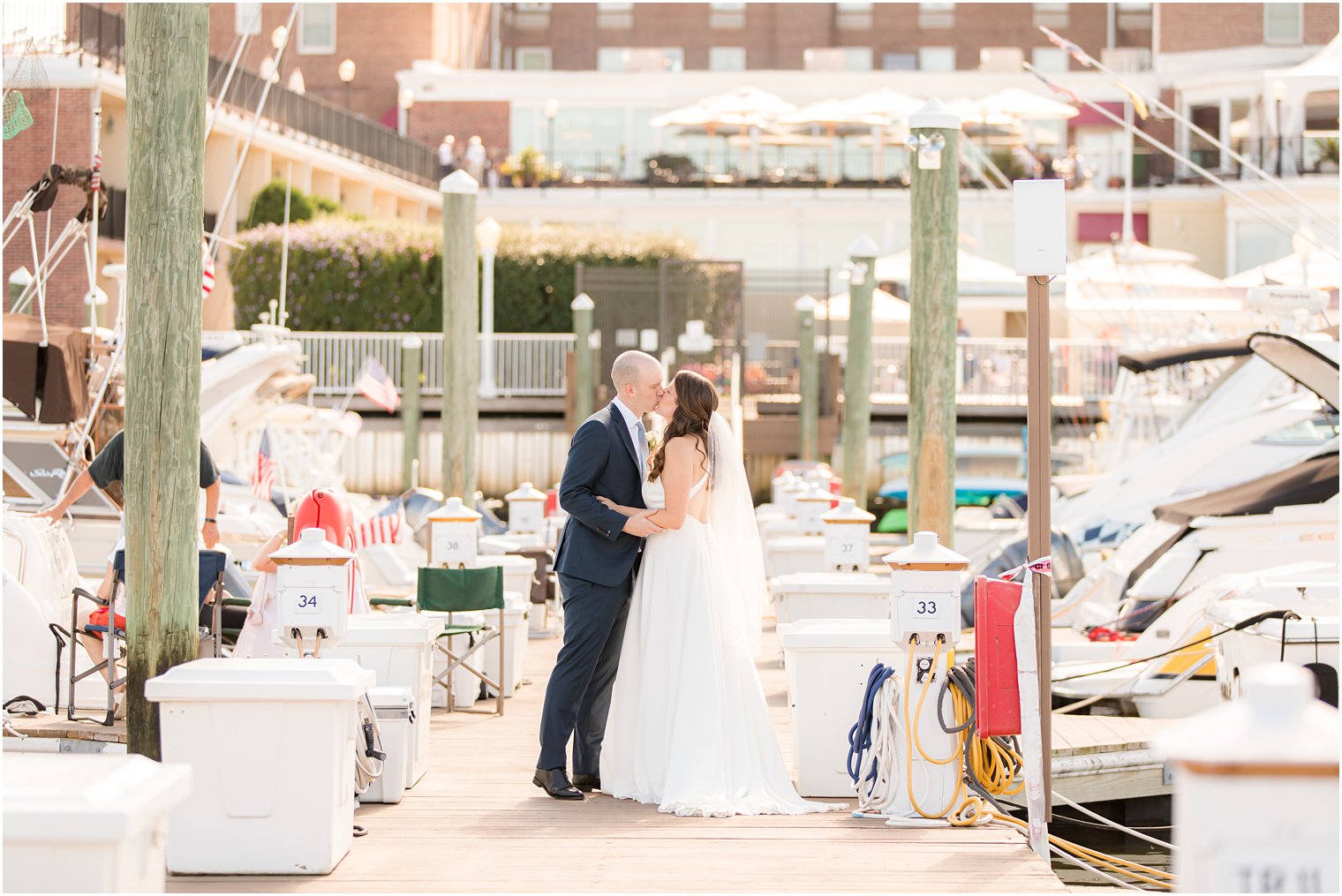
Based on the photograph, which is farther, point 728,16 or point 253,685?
point 728,16

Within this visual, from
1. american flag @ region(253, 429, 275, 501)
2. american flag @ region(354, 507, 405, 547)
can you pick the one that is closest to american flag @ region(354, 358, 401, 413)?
american flag @ region(253, 429, 275, 501)

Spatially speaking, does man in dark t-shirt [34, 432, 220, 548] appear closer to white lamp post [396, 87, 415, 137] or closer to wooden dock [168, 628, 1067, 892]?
wooden dock [168, 628, 1067, 892]

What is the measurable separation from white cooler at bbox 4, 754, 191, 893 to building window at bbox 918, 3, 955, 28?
2168 inches

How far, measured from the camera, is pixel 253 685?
5.93 meters

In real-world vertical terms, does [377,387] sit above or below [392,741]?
above

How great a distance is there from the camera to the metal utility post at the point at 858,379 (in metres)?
21.0

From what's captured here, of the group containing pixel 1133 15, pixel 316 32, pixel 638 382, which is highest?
pixel 1133 15

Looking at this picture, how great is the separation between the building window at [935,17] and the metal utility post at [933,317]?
154 ft

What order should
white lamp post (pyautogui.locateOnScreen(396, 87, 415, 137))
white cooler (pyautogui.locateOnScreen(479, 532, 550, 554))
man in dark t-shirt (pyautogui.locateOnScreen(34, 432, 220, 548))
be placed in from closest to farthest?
man in dark t-shirt (pyautogui.locateOnScreen(34, 432, 220, 548)) → white cooler (pyautogui.locateOnScreen(479, 532, 550, 554)) → white lamp post (pyautogui.locateOnScreen(396, 87, 415, 137))

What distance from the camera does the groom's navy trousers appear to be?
24.6ft

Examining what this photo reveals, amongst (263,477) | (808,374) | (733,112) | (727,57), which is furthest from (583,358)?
(727,57)

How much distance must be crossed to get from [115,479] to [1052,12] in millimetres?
50402

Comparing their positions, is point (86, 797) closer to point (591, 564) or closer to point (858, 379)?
point (591, 564)

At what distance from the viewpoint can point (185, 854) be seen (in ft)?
19.7
